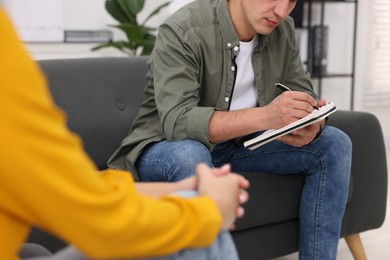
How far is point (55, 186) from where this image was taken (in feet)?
2.22

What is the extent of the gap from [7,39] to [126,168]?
106cm

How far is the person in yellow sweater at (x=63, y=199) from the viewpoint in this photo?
0.66 metres

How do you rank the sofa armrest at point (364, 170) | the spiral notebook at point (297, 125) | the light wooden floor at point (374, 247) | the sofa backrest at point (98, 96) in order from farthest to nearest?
the light wooden floor at point (374, 247) < the sofa armrest at point (364, 170) < the sofa backrest at point (98, 96) < the spiral notebook at point (297, 125)

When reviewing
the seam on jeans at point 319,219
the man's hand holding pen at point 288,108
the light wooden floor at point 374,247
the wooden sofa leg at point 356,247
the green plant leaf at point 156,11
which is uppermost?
the green plant leaf at point 156,11

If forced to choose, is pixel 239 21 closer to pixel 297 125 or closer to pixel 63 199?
pixel 297 125

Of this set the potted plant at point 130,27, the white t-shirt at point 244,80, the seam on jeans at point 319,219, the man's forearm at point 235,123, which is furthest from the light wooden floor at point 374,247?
the potted plant at point 130,27

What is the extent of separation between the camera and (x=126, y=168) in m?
1.71

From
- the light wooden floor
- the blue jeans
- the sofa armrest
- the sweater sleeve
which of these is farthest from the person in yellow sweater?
the light wooden floor

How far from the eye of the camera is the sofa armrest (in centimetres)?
202

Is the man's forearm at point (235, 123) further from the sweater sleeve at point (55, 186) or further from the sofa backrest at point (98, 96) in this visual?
the sweater sleeve at point (55, 186)

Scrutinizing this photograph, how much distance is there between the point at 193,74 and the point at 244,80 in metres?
0.20

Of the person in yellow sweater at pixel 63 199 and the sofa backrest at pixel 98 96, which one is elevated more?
the person in yellow sweater at pixel 63 199

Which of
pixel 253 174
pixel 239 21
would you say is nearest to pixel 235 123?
pixel 253 174

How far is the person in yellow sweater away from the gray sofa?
3.18ft
